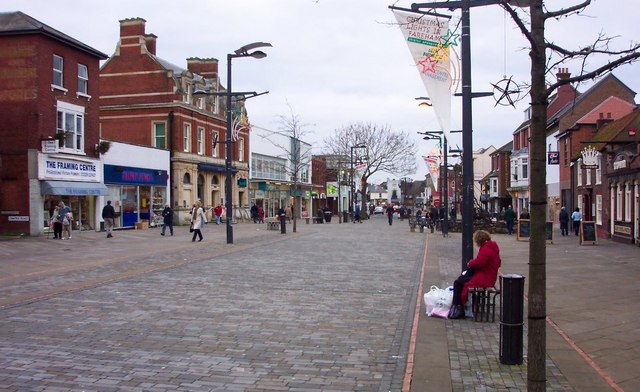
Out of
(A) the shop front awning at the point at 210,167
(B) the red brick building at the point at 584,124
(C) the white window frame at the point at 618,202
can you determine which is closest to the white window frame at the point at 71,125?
(A) the shop front awning at the point at 210,167

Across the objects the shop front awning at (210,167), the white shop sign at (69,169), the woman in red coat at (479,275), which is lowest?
the woman in red coat at (479,275)

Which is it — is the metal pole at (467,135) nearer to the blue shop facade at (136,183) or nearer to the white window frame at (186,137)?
the blue shop facade at (136,183)

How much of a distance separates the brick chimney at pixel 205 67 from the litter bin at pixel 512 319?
162ft

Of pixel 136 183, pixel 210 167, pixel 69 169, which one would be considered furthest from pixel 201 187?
pixel 69 169

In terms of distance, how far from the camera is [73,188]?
29.3 metres

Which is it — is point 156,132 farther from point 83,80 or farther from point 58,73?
point 58,73

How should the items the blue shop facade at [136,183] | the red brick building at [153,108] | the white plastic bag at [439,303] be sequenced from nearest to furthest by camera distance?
the white plastic bag at [439,303] → the blue shop facade at [136,183] → the red brick building at [153,108]

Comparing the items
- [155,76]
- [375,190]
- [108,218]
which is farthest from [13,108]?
[375,190]

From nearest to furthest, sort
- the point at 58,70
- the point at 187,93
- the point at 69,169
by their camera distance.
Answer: the point at 58,70 < the point at 69,169 < the point at 187,93

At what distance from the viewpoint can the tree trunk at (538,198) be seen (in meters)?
4.27

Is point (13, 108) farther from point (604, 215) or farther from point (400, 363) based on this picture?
point (604, 215)

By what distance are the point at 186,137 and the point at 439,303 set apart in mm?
38699

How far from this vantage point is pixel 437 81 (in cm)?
938

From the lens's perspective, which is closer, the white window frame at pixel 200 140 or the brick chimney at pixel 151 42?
the brick chimney at pixel 151 42
